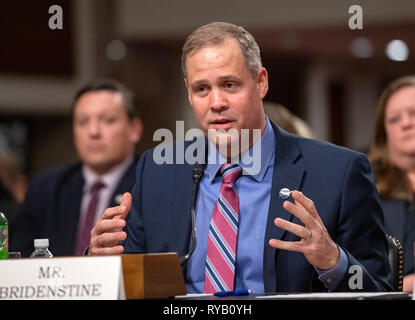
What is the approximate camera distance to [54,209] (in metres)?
3.76

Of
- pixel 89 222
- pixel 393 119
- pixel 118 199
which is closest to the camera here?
pixel 393 119

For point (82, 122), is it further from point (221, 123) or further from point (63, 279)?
point (63, 279)

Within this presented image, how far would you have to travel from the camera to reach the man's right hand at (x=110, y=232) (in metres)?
1.98

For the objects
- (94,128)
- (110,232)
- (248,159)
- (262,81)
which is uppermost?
(94,128)

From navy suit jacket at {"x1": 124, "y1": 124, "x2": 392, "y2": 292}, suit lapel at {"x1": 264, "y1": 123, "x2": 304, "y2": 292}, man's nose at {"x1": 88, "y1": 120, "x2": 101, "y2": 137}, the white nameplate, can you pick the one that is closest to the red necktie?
man's nose at {"x1": 88, "y1": 120, "x2": 101, "y2": 137}

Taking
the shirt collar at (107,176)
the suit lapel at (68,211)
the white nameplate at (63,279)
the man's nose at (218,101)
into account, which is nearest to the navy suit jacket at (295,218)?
the man's nose at (218,101)

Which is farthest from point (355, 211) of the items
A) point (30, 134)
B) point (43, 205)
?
point (30, 134)

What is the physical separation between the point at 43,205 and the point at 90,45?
15.6 ft

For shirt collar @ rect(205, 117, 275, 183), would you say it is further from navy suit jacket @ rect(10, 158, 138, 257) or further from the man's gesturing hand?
navy suit jacket @ rect(10, 158, 138, 257)

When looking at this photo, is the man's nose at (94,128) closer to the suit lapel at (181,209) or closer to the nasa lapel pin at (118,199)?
the nasa lapel pin at (118,199)

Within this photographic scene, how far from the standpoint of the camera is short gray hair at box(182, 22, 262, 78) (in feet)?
A: 7.47

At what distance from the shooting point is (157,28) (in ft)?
26.4

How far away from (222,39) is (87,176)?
1.81 m

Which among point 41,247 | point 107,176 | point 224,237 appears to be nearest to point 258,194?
point 224,237
